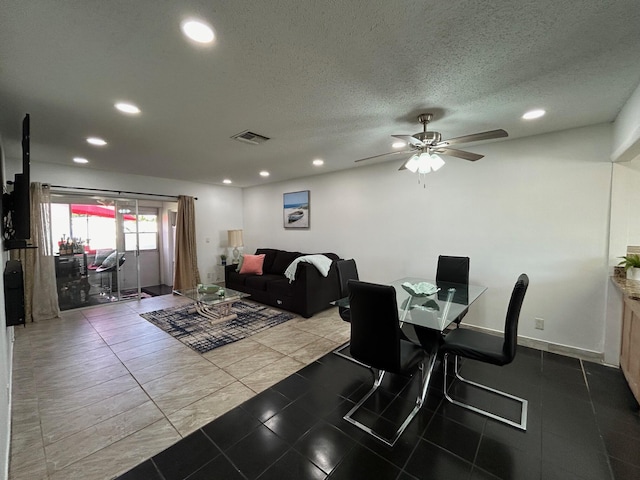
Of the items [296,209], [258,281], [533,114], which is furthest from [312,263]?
[533,114]

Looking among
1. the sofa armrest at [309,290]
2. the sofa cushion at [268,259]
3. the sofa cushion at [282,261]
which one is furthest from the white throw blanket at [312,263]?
the sofa cushion at [268,259]

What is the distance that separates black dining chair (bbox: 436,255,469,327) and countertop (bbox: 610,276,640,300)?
4.14 feet

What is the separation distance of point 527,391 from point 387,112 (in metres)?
2.75

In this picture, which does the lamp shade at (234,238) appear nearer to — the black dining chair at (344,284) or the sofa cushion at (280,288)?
the sofa cushion at (280,288)

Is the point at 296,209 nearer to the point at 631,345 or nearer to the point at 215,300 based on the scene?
the point at 215,300

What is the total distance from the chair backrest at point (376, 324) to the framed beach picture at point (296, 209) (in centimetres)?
369

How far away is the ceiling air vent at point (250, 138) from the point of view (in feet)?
9.66

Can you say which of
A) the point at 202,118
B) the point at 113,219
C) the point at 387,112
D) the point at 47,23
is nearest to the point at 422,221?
the point at 387,112

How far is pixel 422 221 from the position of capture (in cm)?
396

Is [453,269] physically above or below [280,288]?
above

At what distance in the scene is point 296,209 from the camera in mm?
5668

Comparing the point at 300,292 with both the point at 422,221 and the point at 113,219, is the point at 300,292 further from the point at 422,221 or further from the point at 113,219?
the point at 113,219

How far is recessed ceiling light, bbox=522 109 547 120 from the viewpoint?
2414 mm

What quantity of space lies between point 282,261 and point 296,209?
1145 millimetres
